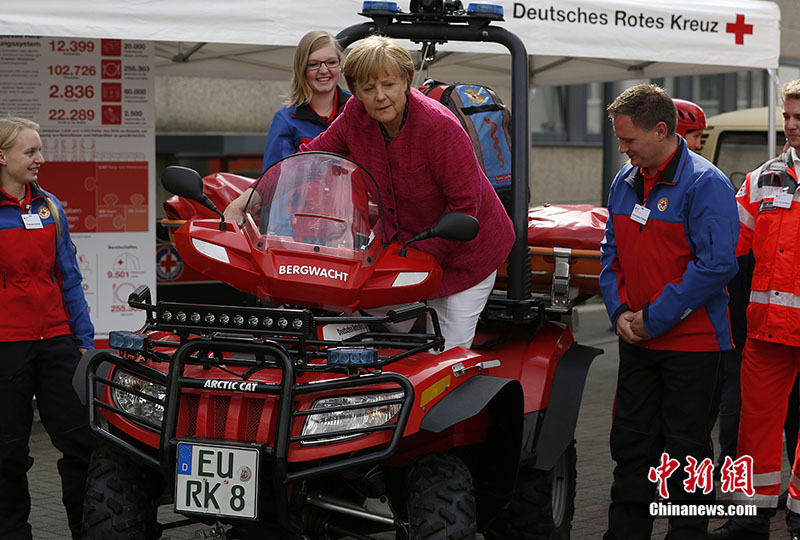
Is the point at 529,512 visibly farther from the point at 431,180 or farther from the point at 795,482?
the point at 431,180

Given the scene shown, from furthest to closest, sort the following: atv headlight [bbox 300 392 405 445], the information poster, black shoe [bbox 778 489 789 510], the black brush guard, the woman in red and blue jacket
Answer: the information poster < black shoe [bbox 778 489 789 510] < the woman in red and blue jacket < atv headlight [bbox 300 392 405 445] < the black brush guard

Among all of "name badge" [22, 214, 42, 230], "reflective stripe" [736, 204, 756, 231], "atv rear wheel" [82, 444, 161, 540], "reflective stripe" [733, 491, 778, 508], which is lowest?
"reflective stripe" [733, 491, 778, 508]

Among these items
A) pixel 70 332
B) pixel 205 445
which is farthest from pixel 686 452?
pixel 70 332

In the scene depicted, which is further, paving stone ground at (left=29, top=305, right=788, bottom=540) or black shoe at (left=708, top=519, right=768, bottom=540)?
paving stone ground at (left=29, top=305, right=788, bottom=540)

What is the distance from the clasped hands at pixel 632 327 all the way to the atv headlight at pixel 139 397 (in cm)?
192

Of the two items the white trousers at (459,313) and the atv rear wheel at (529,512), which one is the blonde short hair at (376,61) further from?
the atv rear wheel at (529,512)

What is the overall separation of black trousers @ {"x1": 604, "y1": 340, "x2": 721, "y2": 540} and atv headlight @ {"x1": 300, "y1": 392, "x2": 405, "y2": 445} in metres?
1.46

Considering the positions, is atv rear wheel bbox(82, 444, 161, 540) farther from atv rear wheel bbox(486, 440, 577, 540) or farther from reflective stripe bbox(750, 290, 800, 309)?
reflective stripe bbox(750, 290, 800, 309)

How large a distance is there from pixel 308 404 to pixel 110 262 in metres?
4.82

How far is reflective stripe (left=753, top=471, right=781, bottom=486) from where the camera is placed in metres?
5.41

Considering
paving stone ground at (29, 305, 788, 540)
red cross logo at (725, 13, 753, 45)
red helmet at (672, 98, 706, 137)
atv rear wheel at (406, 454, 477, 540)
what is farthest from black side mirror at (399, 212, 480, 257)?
red cross logo at (725, 13, 753, 45)

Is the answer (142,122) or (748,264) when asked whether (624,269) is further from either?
(142,122)

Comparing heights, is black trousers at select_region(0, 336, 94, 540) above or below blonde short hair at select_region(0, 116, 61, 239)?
below

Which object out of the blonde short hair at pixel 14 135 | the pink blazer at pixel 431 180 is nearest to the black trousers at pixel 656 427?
the pink blazer at pixel 431 180
